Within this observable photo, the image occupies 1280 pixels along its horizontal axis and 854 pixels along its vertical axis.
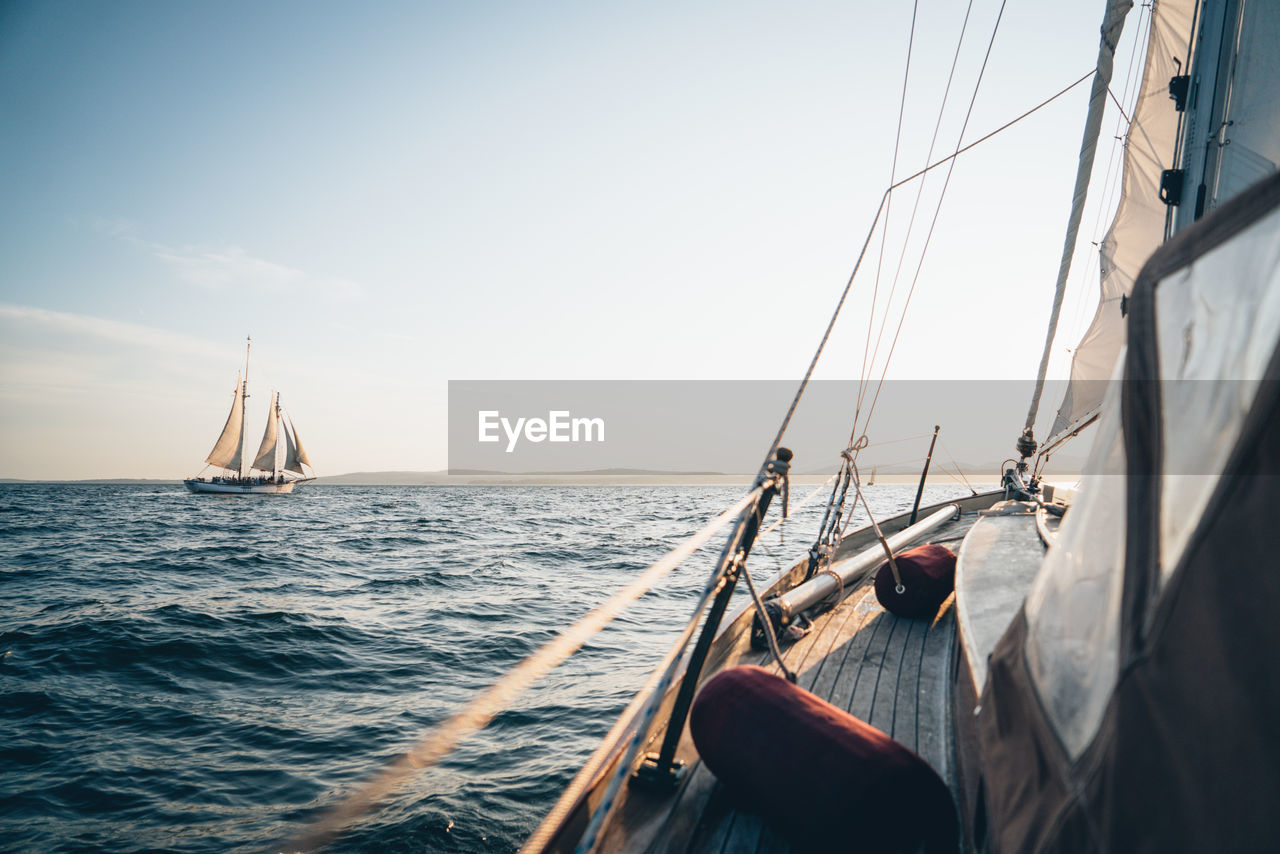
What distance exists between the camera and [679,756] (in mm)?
2771

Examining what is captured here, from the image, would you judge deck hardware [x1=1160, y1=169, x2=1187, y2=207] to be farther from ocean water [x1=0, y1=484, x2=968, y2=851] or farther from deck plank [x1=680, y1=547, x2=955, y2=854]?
ocean water [x1=0, y1=484, x2=968, y2=851]

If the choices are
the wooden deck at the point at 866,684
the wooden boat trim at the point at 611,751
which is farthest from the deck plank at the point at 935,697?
the wooden boat trim at the point at 611,751

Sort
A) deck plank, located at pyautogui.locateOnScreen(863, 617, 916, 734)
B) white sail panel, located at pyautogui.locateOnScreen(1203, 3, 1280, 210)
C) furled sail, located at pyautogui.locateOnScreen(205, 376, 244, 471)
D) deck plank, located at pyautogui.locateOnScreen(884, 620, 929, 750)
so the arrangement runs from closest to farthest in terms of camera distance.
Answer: deck plank, located at pyautogui.locateOnScreen(884, 620, 929, 750) < deck plank, located at pyautogui.locateOnScreen(863, 617, 916, 734) < white sail panel, located at pyautogui.locateOnScreen(1203, 3, 1280, 210) < furled sail, located at pyautogui.locateOnScreen(205, 376, 244, 471)

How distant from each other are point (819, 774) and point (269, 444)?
74.7m

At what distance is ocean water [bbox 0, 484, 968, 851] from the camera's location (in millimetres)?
4500

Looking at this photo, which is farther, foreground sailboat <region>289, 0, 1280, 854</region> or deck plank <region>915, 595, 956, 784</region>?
deck plank <region>915, 595, 956, 784</region>

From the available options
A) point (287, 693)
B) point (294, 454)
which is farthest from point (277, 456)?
point (287, 693)

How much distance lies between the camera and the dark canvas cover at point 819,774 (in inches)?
75.5

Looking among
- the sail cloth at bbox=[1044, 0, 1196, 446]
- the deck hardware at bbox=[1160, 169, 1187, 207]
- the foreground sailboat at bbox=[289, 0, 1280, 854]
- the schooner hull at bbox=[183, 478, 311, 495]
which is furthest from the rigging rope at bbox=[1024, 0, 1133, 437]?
the schooner hull at bbox=[183, 478, 311, 495]

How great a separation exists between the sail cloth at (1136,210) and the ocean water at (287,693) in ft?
15.8

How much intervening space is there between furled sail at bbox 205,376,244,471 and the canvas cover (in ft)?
233

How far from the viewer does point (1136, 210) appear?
6.89 meters

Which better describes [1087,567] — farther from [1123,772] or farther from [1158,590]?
[1123,772]

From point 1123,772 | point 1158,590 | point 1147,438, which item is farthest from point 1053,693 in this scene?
point 1147,438
